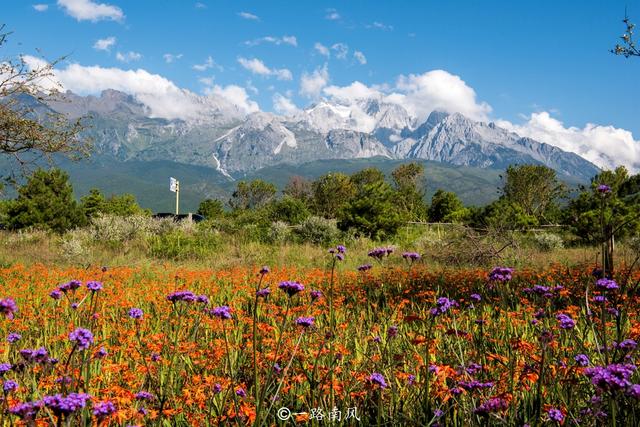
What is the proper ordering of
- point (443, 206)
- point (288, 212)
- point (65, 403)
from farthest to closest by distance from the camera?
1. point (443, 206)
2. point (288, 212)
3. point (65, 403)

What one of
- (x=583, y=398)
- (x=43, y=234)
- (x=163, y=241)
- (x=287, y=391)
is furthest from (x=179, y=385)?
(x=43, y=234)

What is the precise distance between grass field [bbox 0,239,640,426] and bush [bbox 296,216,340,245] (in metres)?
10.8

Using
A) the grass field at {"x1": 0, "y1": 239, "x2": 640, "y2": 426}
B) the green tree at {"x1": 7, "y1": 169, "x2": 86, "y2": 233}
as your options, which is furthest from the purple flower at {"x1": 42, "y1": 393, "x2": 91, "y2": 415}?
the green tree at {"x1": 7, "y1": 169, "x2": 86, "y2": 233}

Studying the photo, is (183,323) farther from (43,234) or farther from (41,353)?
(43,234)

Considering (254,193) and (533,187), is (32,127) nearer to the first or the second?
(533,187)

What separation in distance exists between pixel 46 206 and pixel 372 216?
703 inches

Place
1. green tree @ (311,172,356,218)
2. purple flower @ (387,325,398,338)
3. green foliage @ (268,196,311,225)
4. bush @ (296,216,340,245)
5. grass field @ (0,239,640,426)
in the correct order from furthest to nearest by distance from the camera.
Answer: green tree @ (311,172,356,218)
green foliage @ (268,196,311,225)
bush @ (296,216,340,245)
purple flower @ (387,325,398,338)
grass field @ (0,239,640,426)

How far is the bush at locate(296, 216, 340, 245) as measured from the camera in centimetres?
1911

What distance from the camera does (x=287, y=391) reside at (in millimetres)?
3172

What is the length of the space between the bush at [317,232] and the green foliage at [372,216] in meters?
1.22

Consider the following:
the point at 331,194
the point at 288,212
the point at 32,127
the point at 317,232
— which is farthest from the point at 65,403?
the point at 331,194

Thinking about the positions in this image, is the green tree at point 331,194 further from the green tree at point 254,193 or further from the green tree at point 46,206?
the green tree at point 254,193

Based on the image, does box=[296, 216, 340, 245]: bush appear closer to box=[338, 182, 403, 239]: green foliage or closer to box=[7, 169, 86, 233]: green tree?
box=[338, 182, 403, 239]: green foliage

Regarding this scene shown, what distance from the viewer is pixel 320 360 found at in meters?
3.64
